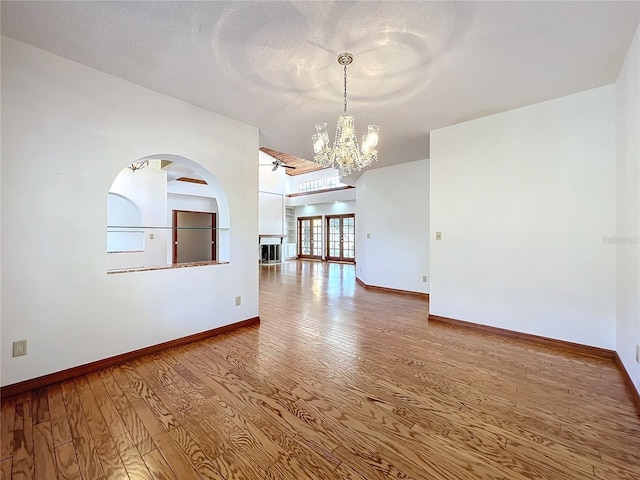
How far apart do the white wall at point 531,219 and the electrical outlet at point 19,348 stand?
414 centimetres

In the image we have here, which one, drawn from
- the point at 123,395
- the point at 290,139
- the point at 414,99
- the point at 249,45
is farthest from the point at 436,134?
the point at 123,395

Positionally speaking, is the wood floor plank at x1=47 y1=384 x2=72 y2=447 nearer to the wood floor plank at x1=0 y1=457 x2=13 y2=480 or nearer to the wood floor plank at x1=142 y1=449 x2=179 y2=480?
the wood floor plank at x1=0 y1=457 x2=13 y2=480

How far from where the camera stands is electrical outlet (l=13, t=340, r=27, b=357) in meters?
1.99

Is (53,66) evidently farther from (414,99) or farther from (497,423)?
(497,423)

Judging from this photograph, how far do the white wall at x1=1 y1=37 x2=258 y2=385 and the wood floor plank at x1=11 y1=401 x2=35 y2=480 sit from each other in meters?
0.35

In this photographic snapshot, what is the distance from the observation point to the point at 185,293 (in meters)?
2.95

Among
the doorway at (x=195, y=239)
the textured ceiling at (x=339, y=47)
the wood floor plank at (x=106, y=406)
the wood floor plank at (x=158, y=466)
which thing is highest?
the textured ceiling at (x=339, y=47)

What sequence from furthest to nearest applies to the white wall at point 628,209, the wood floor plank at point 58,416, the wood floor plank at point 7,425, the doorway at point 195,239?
the doorway at point 195,239 < the white wall at point 628,209 < the wood floor plank at point 58,416 < the wood floor plank at point 7,425

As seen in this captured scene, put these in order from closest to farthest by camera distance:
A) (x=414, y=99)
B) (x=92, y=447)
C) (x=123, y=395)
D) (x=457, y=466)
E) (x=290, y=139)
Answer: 1. (x=457, y=466)
2. (x=92, y=447)
3. (x=123, y=395)
4. (x=414, y=99)
5. (x=290, y=139)

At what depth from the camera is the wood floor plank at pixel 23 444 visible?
1.34 metres

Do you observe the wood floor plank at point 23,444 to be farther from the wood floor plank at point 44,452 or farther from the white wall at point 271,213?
the white wall at point 271,213

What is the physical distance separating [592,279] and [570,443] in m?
1.89

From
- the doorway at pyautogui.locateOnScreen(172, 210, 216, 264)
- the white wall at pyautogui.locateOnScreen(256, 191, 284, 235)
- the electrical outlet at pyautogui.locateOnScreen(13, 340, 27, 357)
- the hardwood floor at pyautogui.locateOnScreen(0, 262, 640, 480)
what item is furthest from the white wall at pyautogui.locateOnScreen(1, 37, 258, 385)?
the white wall at pyautogui.locateOnScreen(256, 191, 284, 235)

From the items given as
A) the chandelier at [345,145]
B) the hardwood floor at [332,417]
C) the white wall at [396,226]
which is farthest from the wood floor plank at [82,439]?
the white wall at [396,226]
